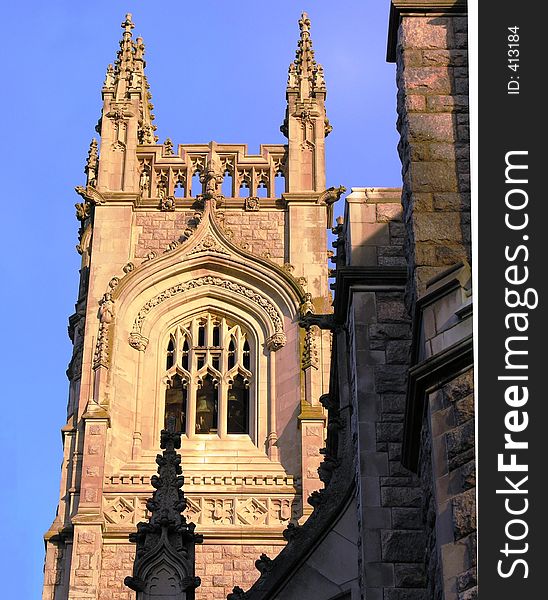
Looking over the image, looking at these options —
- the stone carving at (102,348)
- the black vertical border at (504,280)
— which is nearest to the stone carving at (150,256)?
the stone carving at (102,348)

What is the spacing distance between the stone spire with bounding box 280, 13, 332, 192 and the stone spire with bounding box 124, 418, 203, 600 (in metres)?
21.0

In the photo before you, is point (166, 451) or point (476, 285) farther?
point (166, 451)

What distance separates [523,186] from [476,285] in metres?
0.64

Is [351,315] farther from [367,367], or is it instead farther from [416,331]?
[416,331]

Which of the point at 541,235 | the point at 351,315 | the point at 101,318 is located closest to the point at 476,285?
the point at 541,235

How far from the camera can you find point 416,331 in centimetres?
1165

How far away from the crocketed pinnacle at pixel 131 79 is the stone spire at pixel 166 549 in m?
23.2

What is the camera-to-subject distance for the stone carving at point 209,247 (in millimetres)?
34906

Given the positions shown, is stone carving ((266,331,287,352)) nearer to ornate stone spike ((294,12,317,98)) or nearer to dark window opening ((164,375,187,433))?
dark window opening ((164,375,187,433))

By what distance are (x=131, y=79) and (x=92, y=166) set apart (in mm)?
2746

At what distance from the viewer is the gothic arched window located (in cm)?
3319

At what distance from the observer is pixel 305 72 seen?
125ft

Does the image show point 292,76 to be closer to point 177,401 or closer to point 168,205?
point 168,205

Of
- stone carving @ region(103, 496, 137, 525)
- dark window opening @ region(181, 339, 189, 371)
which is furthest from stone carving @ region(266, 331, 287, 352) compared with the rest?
stone carving @ region(103, 496, 137, 525)
